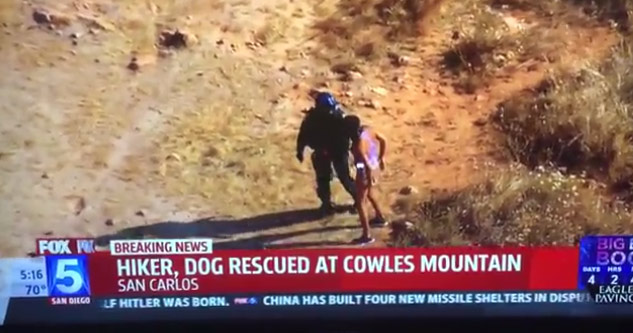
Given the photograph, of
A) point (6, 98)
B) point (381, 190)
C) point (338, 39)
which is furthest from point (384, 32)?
point (6, 98)

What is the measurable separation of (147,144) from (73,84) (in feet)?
0.44

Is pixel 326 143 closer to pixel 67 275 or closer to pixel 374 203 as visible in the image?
pixel 374 203

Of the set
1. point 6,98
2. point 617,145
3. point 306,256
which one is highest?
point 6,98

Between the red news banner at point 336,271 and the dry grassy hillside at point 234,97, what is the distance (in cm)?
5

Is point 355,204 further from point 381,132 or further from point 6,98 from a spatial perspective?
point 6,98

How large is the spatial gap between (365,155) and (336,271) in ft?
0.62

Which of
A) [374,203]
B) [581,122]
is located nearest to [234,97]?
[374,203]

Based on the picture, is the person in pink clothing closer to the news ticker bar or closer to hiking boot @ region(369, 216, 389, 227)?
hiking boot @ region(369, 216, 389, 227)

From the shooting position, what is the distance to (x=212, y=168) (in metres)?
1.37

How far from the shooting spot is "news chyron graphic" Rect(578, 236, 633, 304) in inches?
54.9

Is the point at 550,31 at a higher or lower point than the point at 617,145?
higher

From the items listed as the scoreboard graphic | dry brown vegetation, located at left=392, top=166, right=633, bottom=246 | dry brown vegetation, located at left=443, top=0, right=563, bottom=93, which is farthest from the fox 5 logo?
the scoreboard graphic

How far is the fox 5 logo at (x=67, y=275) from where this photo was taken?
1.41 m

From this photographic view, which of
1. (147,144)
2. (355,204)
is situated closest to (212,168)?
(147,144)
